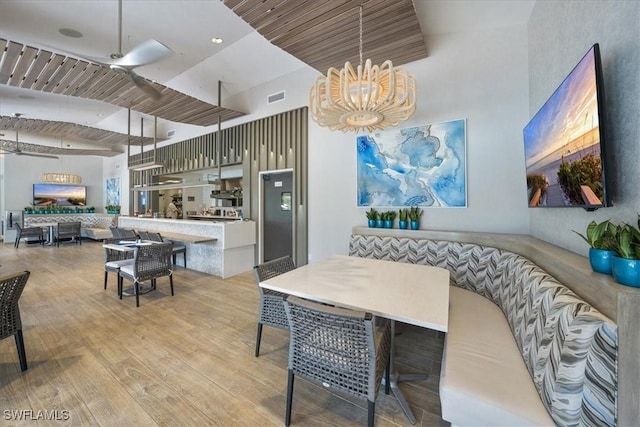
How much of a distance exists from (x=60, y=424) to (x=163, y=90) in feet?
15.3

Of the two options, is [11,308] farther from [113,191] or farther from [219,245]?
[113,191]

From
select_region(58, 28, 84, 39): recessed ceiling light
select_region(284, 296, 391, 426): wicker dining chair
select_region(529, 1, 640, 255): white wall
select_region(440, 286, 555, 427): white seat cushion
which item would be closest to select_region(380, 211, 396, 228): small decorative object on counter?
select_region(529, 1, 640, 255): white wall

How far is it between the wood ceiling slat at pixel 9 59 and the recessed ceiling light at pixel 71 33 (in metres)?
0.89

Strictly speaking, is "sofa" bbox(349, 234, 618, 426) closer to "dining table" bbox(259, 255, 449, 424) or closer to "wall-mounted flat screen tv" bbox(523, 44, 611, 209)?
"dining table" bbox(259, 255, 449, 424)

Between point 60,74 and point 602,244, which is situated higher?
point 60,74

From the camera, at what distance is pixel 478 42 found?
357 centimetres

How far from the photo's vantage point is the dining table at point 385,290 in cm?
158

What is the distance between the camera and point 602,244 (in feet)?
4.58

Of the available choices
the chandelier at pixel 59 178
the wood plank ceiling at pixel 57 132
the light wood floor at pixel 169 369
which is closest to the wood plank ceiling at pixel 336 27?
the light wood floor at pixel 169 369

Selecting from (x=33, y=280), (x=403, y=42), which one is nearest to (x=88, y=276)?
(x=33, y=280)

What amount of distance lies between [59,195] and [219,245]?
10.8 m

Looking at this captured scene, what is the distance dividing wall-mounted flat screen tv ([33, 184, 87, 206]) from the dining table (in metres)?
13.6

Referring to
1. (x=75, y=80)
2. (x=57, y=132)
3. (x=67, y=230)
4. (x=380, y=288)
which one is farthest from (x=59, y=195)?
(x=380, y=288)

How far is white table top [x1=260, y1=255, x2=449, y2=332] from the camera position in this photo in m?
1.57
